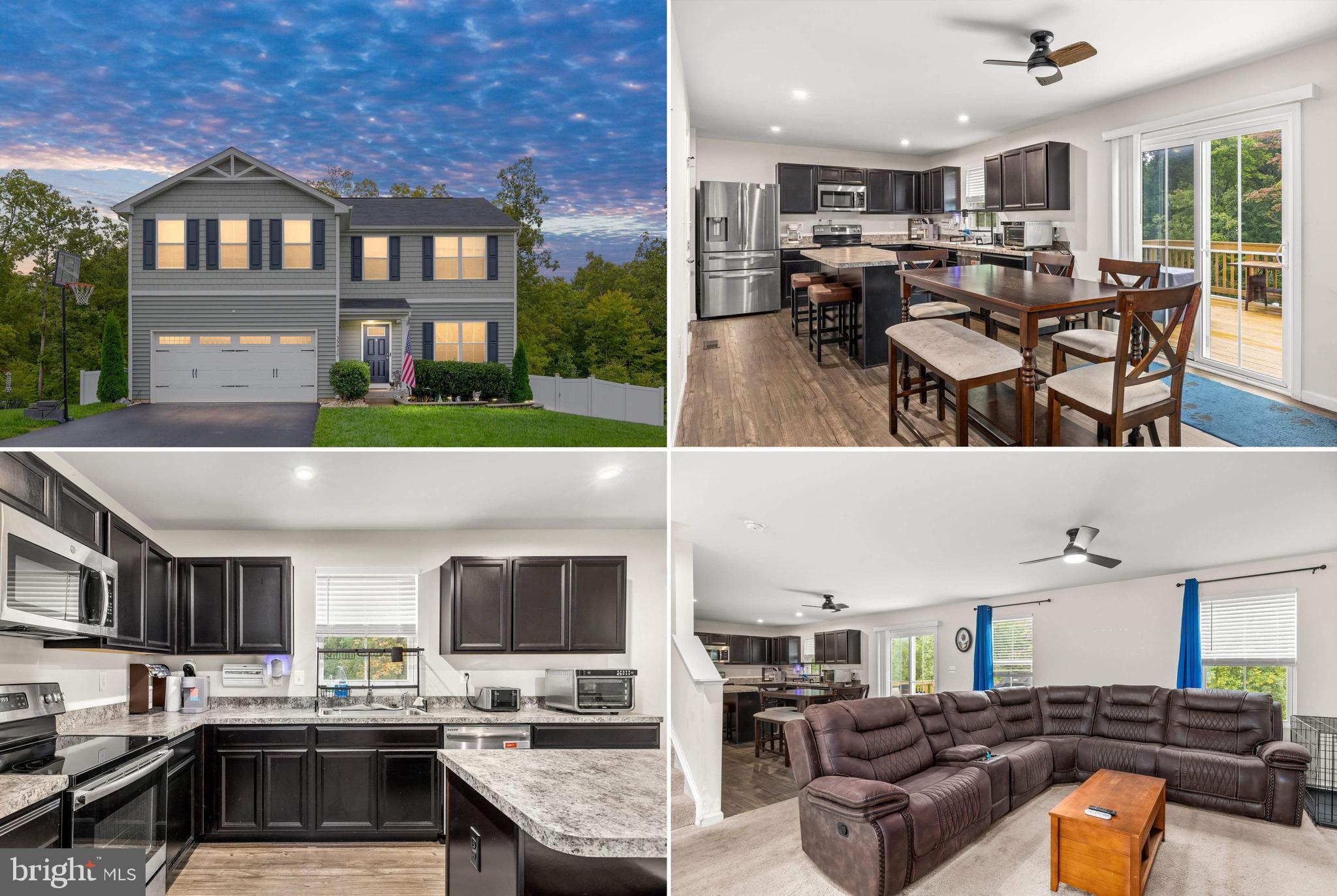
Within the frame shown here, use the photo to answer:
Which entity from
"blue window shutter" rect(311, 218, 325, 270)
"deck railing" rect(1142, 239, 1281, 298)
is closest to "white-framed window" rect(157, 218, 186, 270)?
"blue window shutter" rect(311, 218, 325, 270)

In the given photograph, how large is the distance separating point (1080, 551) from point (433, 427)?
3893mm

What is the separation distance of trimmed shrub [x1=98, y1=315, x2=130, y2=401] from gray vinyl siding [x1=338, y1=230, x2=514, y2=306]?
0.97 metres

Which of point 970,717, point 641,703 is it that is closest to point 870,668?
point 970,717

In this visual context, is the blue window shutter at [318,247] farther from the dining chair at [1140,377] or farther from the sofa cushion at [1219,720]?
the sofa cushion at [1219,720]

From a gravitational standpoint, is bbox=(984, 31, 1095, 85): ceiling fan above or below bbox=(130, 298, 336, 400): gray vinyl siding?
above

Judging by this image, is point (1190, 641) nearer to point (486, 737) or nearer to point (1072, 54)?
point (1072, 54)

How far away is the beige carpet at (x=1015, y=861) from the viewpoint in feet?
11.3

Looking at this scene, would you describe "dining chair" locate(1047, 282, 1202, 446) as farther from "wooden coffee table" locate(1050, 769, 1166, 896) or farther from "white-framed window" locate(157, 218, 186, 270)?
"white-framed window" locate(157, 218, 186, 270)

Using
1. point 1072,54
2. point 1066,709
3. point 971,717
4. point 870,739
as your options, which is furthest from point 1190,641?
point 1072,54

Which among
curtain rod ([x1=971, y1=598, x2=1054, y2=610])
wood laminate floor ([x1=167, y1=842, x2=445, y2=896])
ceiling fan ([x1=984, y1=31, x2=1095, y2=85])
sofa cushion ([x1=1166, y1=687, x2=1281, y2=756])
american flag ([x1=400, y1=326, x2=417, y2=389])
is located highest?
ceiling fan ([x1=984, y1=31, x2=1095, y2=85])

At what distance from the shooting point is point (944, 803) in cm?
413

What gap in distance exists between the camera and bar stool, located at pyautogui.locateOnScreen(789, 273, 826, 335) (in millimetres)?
3643

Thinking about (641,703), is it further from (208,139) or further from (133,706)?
(208,139)

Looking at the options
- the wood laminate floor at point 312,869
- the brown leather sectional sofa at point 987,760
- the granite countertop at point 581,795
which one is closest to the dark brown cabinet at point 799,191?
the granite countertop at point 581,795
